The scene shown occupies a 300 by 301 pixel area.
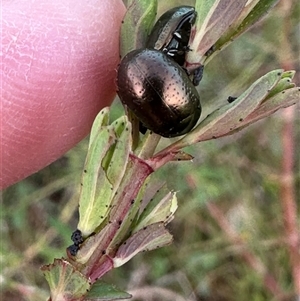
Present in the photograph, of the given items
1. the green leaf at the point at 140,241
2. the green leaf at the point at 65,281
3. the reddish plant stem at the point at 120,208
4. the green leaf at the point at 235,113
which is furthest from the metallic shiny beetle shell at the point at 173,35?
the green leaf at the point at 65,281

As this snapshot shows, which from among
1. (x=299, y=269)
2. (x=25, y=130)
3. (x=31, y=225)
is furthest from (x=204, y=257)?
(x=25, y=130)

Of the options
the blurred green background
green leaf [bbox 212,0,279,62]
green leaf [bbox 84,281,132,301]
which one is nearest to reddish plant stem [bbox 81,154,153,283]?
green leaf [bbox 84,281,132,301]

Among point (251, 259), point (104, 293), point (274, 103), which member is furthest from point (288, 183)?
point (104, 293)

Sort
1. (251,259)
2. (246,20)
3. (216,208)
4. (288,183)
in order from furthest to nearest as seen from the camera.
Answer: (216,208)
(251,259)
(288,183)
(246,20)

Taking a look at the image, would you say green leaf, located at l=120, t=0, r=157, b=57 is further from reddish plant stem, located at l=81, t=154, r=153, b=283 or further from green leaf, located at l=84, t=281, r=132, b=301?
green leaf, located at l=84, t=281, r=132, b=301

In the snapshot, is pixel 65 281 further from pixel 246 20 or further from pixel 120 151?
pixel 246 20

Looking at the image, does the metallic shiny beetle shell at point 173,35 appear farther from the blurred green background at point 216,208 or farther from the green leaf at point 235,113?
the blurred green background at point 216,208
